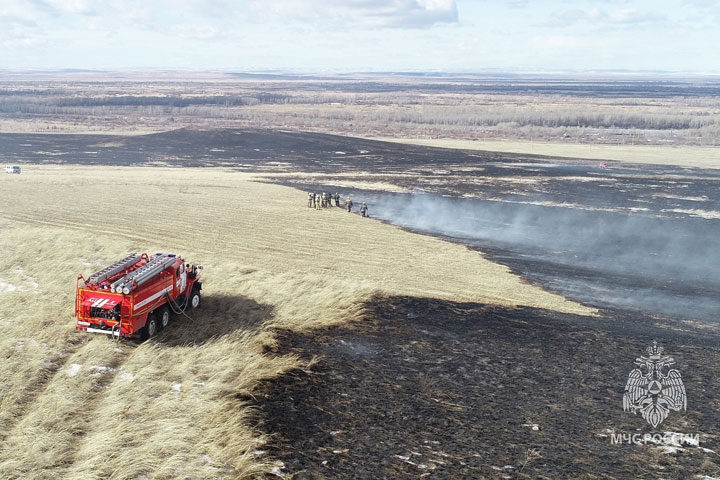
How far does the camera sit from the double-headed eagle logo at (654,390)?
15.3 meters

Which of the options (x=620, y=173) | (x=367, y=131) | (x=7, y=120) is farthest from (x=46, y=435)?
(x=7, y=120)

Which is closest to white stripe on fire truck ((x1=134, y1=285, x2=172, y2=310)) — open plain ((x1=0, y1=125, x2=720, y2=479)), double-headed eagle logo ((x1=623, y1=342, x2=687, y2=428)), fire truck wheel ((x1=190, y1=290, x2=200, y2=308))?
open plain ((x1=0, y1=125, x2=720, y2=479))

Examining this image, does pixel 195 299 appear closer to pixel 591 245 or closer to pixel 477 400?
pixel 477 400

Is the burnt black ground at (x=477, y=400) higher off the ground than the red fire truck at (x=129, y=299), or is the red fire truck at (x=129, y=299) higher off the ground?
the red fire truck at (x=129, y=299)

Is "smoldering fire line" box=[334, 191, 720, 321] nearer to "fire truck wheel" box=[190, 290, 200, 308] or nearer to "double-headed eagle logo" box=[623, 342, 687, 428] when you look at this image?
"double-headed eagle logo" box=[623, 342, 687, 428]

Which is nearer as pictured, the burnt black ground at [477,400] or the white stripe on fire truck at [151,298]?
the burnt black ground at [477,400]

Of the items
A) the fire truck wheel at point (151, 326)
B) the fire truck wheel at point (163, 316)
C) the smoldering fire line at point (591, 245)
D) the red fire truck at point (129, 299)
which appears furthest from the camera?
the smoldering fire line at point (591, 245)

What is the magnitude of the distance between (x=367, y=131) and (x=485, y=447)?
103652mm

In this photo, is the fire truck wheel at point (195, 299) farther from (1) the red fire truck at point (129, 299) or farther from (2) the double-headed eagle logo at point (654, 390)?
(2) the double-headed eagle logo at point (654, 390)

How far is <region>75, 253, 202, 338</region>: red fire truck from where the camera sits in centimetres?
1812

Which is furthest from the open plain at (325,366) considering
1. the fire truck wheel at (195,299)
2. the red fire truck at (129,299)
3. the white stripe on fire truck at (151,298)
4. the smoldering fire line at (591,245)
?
the smoldering fire line at (591,245)

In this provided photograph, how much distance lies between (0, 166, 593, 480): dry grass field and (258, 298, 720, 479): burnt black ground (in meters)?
1.02

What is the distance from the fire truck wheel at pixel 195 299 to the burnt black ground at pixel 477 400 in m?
4.60

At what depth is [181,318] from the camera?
2106 centimetres
